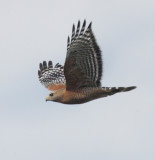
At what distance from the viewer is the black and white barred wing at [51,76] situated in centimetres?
1902

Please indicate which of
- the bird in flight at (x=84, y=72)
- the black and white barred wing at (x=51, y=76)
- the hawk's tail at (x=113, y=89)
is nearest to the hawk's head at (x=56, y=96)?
the bird in flight at (x=84, y=72)

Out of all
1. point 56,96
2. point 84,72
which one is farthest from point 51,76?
point 84,72

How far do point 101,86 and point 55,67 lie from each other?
14.5 feet

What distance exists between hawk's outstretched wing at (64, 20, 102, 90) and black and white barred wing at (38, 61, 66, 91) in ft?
7.66

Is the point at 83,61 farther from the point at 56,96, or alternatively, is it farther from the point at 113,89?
the point at 56,96

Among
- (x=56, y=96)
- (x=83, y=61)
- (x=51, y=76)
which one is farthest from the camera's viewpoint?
(x=51, y=76)

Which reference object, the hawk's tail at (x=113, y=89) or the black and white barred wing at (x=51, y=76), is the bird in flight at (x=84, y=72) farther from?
the black and white barred wing at (x=51, y=76)

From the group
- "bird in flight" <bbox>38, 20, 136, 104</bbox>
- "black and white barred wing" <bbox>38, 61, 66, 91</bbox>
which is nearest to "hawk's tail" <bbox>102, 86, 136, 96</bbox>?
"bird in flight" <bbox>38, 20, 136, 104</bbox>

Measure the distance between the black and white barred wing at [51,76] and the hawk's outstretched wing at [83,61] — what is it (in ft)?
7.66

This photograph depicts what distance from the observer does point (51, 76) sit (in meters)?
19.8

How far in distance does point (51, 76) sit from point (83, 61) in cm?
379

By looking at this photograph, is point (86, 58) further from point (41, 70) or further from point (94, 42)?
point (41, 70)

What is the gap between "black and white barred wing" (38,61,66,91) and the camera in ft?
62.4

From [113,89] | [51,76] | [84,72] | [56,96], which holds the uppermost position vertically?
[51,76]
